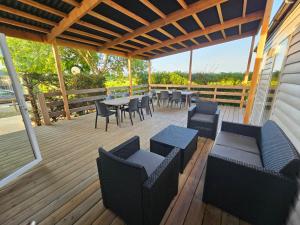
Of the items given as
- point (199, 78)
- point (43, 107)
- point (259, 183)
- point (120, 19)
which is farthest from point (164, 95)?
point (259, 183)

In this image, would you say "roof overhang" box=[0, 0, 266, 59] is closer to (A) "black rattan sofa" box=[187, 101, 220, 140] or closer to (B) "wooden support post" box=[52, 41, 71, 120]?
(B) "wooden support post" box=[52, 41, 71, 120]

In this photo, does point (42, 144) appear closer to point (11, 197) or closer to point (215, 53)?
point (11, 197)

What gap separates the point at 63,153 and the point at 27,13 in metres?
2.86

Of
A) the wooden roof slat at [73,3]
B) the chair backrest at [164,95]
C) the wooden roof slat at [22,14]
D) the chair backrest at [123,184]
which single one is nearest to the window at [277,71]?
the chair backrest at [123,184]

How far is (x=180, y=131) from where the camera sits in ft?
7.77

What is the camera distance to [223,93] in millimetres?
6066

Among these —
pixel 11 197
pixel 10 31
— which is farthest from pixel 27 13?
pixel 11 197

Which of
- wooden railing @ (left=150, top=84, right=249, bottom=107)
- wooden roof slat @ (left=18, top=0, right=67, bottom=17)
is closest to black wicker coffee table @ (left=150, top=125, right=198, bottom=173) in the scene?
wooden roof slat @ (left=18, top=0, right=67, bottom=17)

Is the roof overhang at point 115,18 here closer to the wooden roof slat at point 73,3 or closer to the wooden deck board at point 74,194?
the wooden roof slat at point 73,3

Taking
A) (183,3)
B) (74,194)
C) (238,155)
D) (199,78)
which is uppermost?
(183,3)

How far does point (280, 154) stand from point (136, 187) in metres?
1.35

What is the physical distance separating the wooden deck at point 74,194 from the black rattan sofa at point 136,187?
0.68 ft

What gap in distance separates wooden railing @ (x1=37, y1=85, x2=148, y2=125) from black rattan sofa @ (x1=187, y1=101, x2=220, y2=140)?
10.8ft

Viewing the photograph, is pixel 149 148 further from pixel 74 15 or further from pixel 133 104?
pixel 74 15
